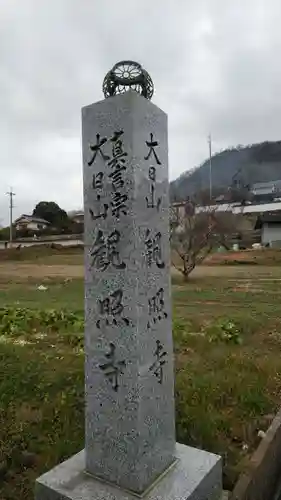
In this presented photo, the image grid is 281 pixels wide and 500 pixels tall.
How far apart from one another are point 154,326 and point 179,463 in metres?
1.06

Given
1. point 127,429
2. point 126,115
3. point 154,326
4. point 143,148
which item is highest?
point 126,115

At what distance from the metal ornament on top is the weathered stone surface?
105 mm

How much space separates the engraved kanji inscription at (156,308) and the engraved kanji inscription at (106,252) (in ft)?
1.03

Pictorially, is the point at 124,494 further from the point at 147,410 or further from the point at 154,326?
the point at 154,326

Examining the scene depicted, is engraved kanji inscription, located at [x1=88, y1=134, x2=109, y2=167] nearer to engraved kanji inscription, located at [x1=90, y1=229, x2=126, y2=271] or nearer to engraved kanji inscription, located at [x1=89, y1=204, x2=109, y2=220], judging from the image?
engraved kanji inscription, located at [x1=89, y1=204, x2=109, y2=220]

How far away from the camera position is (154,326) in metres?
2.50

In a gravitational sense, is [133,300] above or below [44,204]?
below

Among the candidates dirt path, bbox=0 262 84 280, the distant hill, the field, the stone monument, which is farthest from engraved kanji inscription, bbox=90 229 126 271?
the distant hill

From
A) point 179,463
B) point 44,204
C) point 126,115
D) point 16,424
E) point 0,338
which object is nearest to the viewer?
Answer: point 126,115

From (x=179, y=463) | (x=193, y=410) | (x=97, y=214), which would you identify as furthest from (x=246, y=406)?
(x=97, y=214)

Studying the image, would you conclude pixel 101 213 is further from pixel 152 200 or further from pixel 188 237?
pixel 188 237

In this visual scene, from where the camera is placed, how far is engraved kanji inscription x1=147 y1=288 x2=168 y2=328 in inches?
96.3

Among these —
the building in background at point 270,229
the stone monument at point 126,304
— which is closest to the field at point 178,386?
the stone monument at point 126,304

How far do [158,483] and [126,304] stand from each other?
1.19 m
